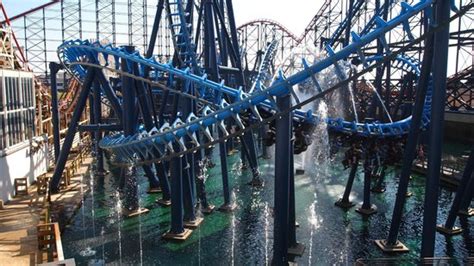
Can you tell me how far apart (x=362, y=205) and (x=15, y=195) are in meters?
11.5

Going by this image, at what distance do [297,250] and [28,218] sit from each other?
7.46 m

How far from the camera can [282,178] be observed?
9.45 meters

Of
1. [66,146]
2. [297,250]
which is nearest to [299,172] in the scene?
[297,250]

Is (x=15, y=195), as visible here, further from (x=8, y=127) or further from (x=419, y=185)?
(x=419, y=185)

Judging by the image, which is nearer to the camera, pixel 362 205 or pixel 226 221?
pixel 226 221

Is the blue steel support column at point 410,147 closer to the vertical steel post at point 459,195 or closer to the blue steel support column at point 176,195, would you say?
the vertical steel post at point 459,195

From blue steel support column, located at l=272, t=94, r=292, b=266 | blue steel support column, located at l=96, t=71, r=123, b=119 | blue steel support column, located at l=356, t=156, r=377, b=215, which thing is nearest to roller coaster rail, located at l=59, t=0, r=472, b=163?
blue steel support column, located at l=272, t=94, r=292, b=266

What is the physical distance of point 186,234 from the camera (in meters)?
12.1

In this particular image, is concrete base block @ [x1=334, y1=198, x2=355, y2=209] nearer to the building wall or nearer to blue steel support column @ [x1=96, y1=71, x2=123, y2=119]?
blue steel support column @ [x1=96, y1=71, x2=123, y2=119]

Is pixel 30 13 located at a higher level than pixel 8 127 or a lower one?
higher

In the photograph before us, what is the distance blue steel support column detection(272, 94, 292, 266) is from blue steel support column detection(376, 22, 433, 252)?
2.95m

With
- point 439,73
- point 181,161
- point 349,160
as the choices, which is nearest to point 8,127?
point 181,161

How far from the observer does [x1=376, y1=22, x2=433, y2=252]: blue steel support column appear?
9.65 m

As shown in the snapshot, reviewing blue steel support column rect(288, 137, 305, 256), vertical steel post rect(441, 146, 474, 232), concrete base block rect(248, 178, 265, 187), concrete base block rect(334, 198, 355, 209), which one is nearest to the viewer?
blue steel support column rect(288, 137, 305, 256)
